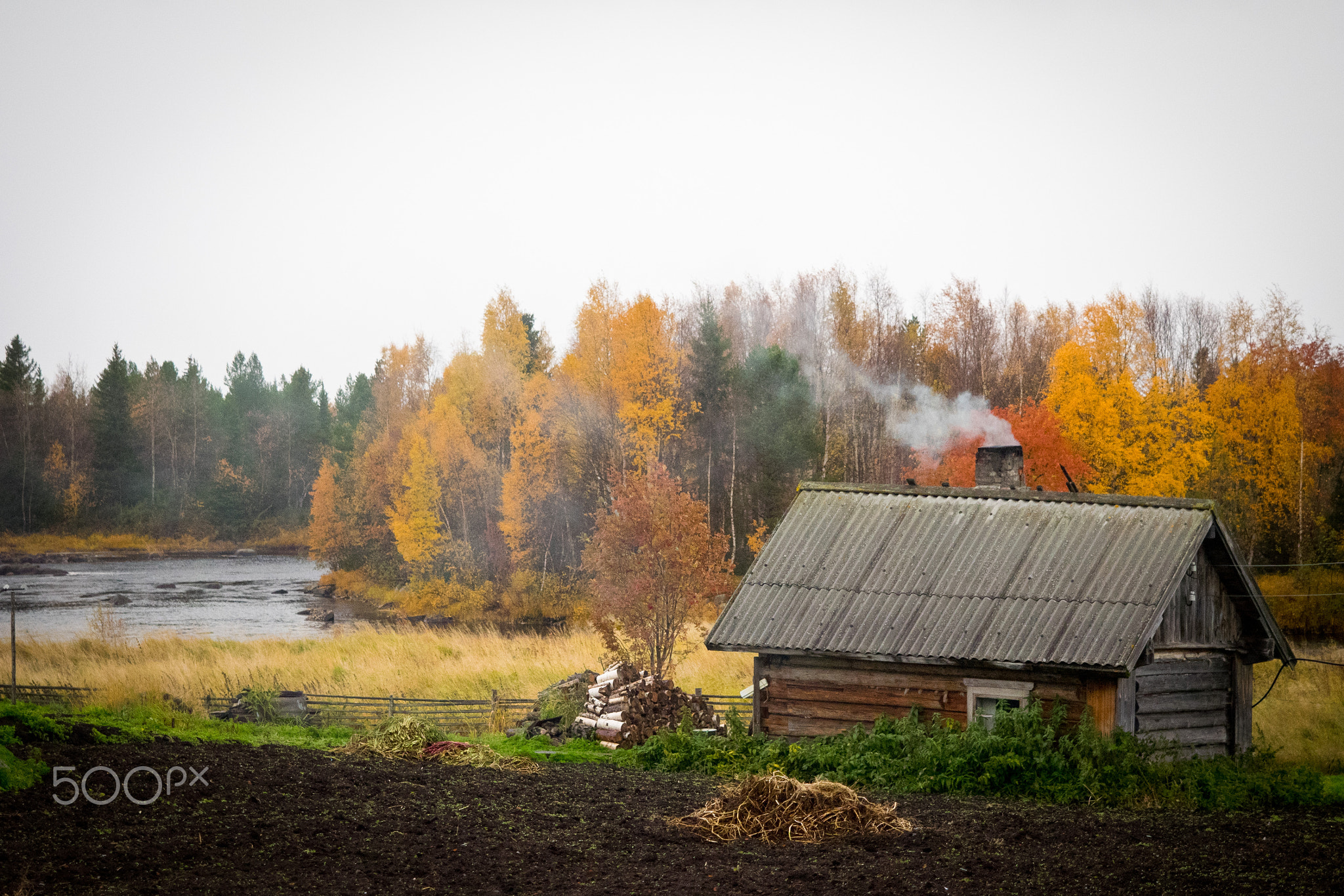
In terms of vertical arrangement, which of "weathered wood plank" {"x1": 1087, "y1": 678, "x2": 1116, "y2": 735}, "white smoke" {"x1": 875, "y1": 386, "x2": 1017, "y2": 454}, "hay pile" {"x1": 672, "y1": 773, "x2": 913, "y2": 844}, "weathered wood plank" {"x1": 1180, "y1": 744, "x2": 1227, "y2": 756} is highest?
"white smoke" {"x1": 875, "y1": 386, "x2": 1017, "y2": 454}

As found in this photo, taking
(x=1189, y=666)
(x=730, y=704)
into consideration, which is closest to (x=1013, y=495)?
(x=1189, y=666)

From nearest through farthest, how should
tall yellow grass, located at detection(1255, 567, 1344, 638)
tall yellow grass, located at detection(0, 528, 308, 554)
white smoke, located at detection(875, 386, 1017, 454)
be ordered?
white smoke, located at detection(875, 386, 1017, 454) → tall yellow grass, located at detection(1255, 567, 1344, 638) → tall yellow grass, located at detection(0, 528, 308, 554)

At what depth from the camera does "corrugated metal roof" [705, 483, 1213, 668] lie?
1498 cm

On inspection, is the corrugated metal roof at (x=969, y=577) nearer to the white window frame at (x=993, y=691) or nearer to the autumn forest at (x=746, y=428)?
the white window frame at (x=993, y=691)

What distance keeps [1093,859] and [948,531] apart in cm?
735

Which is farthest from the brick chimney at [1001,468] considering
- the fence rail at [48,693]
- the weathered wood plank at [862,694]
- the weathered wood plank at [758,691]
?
the fence rail at [48,693]

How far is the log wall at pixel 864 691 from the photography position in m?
14.9

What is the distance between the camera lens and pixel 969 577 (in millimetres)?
16266

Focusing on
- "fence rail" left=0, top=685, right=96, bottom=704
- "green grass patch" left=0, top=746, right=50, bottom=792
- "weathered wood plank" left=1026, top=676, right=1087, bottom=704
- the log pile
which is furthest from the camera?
"fence rail" left=0, top=685, right=96, bottom=704

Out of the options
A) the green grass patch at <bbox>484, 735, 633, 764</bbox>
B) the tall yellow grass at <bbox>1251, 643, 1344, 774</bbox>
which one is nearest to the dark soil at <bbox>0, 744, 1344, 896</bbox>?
the green grass patch at <bbox>484, 735, 633, 764</bbox>

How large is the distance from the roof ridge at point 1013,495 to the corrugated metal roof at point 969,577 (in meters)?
0.03

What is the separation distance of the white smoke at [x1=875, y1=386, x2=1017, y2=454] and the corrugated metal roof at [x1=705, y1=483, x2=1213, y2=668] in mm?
5046

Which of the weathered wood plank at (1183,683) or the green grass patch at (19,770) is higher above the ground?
the weathered wood plank at (1183,683)

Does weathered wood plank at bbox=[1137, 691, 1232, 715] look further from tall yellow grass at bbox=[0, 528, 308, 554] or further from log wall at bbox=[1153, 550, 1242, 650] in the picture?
tall yellow grass at bbox=[0, 528, 308, 554]
